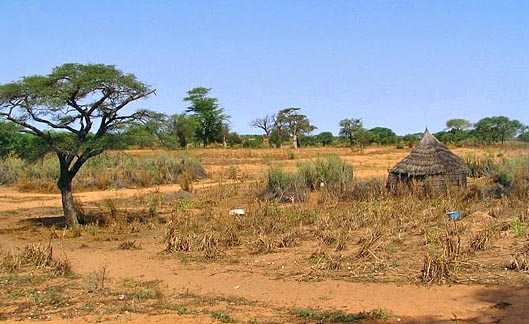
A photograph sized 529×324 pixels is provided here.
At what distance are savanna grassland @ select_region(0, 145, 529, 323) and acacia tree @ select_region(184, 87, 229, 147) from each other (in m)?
40.5

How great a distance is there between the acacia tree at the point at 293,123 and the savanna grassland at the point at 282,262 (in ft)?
158

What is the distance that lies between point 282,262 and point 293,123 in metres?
56.4

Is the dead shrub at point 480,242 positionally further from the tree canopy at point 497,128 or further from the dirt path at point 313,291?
the tree canopy at point 497,128

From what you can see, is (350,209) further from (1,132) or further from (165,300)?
(1,132)

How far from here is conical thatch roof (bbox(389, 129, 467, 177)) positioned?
16422mm

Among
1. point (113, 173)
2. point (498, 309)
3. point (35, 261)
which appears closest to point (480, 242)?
point (498, 309)

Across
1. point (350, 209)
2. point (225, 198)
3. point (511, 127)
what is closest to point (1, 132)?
point (225, 198)

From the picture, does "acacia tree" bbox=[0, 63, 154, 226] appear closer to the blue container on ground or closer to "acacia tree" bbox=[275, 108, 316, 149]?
the blue container on ground

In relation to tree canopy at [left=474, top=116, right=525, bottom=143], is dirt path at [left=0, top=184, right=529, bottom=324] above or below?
below

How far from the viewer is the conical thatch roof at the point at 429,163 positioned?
16.4 m

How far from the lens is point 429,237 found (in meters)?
9.38

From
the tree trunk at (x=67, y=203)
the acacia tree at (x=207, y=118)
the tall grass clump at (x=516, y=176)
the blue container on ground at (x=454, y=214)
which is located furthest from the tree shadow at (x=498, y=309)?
the acacia tree at (x=207, y=118)

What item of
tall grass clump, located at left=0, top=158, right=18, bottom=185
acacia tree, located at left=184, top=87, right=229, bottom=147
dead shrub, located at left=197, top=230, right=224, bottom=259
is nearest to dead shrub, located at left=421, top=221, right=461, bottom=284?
dead shrub, located at left=197, top=230, right=224, bottom=259

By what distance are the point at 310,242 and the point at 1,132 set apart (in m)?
7.42
